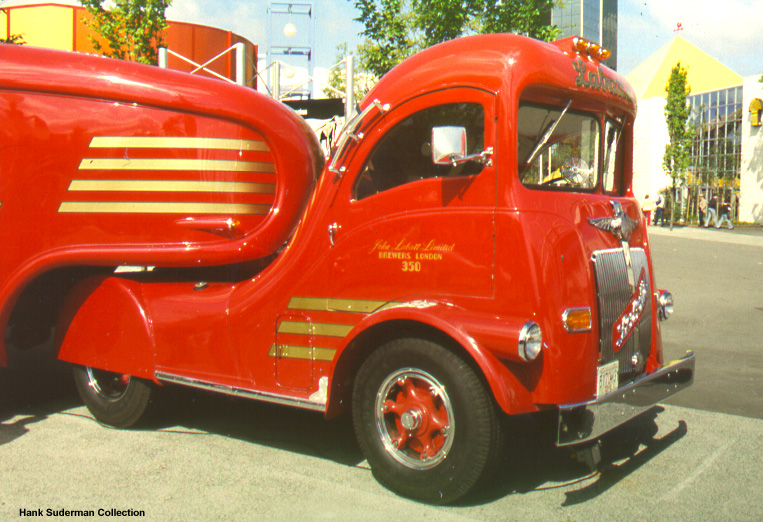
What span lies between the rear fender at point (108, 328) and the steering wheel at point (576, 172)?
2959mm

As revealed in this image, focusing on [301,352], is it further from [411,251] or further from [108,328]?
[108,328]

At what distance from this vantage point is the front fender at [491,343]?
12.0ft

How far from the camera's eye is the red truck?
3830 millimetres

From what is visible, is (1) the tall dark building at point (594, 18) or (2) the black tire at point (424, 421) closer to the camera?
(2) the black tire at point (424, 421)

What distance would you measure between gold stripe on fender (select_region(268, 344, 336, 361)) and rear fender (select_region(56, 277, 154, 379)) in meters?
1.03

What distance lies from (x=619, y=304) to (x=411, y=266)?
4.03 ft

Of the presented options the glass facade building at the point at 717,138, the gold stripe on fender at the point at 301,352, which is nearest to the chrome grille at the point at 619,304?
the gold stripe on fender at the point at 301,352

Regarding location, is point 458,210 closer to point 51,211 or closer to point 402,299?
point 402,299

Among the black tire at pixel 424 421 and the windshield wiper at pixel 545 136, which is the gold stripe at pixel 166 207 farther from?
the windshield wiper at pixel 545 136

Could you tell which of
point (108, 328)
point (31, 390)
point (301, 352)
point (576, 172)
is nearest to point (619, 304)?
point (576, 172)

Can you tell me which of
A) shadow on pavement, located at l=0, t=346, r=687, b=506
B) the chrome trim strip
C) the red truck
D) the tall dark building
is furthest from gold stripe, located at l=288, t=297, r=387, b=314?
the tall dark building

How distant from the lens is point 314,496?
161 inches

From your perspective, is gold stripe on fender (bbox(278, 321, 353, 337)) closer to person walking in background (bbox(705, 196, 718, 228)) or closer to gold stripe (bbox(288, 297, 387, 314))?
gold stripe (bbox(288, 297, 387, 314))

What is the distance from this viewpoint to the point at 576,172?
15.8ft
